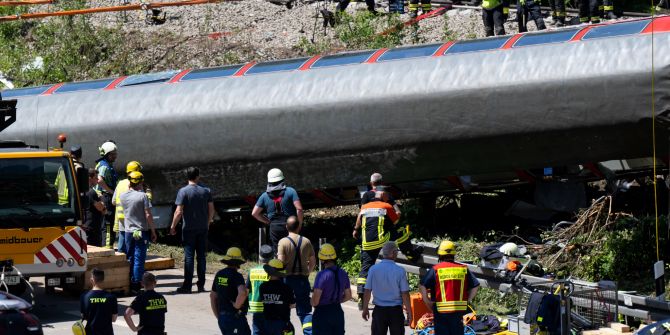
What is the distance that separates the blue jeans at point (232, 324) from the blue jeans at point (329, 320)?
2.46 ft

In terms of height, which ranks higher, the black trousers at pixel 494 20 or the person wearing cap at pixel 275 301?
the black trousers at pixel 494 20

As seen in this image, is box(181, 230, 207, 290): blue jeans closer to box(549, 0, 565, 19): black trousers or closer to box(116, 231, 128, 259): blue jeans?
box(116, 231, 128, 259): blue jeans

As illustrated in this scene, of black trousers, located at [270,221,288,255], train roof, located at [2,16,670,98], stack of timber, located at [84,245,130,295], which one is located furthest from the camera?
train roof, located at [2,16,670,98]

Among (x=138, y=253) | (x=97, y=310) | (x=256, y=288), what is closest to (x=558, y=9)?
(x=138, y=253)

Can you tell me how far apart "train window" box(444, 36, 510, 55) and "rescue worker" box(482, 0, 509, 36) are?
5.10 m

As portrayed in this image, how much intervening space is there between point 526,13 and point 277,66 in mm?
7721

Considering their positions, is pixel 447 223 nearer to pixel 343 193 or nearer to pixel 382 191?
pixel 343 193

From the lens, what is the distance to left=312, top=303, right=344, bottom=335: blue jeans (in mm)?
11953

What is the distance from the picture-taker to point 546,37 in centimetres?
1748

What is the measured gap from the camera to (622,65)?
16312 millimetres

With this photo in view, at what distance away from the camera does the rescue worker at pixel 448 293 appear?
11952mm

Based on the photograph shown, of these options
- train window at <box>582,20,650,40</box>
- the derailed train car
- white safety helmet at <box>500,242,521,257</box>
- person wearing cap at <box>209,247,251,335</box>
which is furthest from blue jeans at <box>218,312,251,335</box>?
train window at <box>582,20,650,40</box>

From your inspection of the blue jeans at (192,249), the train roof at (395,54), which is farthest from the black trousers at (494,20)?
the blue jeans at (192,249)

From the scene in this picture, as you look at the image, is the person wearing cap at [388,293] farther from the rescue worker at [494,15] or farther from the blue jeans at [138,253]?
the rescue worker at [494,15]
